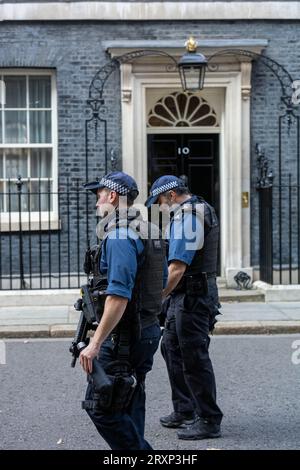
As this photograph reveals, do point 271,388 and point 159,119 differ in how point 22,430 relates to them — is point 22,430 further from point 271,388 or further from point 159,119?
point 159,119

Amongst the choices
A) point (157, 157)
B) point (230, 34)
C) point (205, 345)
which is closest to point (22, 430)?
point (205, 345)

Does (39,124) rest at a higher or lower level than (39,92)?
lower

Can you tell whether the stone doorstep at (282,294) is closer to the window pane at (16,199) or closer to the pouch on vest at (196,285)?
the window pane at (16,199)

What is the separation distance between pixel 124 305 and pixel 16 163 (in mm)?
8569

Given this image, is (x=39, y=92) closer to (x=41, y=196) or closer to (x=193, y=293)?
(x=41, y=196)

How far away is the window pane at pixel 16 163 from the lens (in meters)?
12.1

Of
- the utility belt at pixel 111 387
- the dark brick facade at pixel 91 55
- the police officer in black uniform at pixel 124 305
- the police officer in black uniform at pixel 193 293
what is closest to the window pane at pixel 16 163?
the dark brick facade at pixel 91 55

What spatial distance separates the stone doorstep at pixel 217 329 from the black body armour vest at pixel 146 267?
5133 mm

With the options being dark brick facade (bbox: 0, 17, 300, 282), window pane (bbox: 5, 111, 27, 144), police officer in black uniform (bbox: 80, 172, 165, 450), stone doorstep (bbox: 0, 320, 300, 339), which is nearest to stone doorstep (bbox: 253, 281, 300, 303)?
stone doorstep (bbox: 0, 320, 300, 339)

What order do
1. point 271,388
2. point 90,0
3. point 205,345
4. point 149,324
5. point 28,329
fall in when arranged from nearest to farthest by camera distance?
point 149,324 → point 205,345 → point 271,388 → point 28,329 → point 90,0

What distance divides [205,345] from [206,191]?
23.3 ft

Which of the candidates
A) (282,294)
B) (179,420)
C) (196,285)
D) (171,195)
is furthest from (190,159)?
(179,420)

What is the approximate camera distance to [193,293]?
17.7ft

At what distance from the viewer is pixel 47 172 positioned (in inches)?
481
